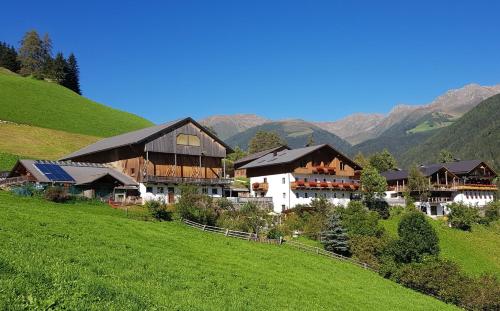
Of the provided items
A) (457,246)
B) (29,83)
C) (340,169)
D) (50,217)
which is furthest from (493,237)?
(29,83)

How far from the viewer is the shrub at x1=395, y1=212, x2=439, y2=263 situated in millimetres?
45438

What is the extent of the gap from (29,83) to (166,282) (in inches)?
5173

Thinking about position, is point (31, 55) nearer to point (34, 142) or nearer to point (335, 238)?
point (34, 142)

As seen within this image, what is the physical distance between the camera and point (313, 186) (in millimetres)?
65688

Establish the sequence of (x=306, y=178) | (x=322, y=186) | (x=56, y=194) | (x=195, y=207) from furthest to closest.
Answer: (x=306, y=178) → (x=322, y=186) → (x=195, y=207) → (x=56, y=194)

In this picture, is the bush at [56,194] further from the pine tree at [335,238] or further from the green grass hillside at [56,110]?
the green grass hillside at [56,110]

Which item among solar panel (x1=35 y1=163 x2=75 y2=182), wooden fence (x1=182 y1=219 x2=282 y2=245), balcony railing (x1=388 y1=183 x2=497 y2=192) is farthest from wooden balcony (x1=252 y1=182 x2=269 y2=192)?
solar panel (x1=35 y1=163 x2=75 y2=182)

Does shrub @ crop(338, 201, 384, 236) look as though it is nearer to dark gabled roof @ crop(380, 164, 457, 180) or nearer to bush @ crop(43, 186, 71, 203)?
bush @ crop(43, 186, 71, 203)

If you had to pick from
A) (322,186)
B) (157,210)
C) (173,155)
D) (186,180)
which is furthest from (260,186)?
(157,210)

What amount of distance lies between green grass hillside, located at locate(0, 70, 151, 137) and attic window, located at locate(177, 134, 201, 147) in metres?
54.7

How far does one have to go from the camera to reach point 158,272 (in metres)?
19.9

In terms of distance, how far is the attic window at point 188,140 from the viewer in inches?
2484

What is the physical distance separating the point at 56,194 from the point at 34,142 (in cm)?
5377

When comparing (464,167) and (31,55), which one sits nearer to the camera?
(464,167)
